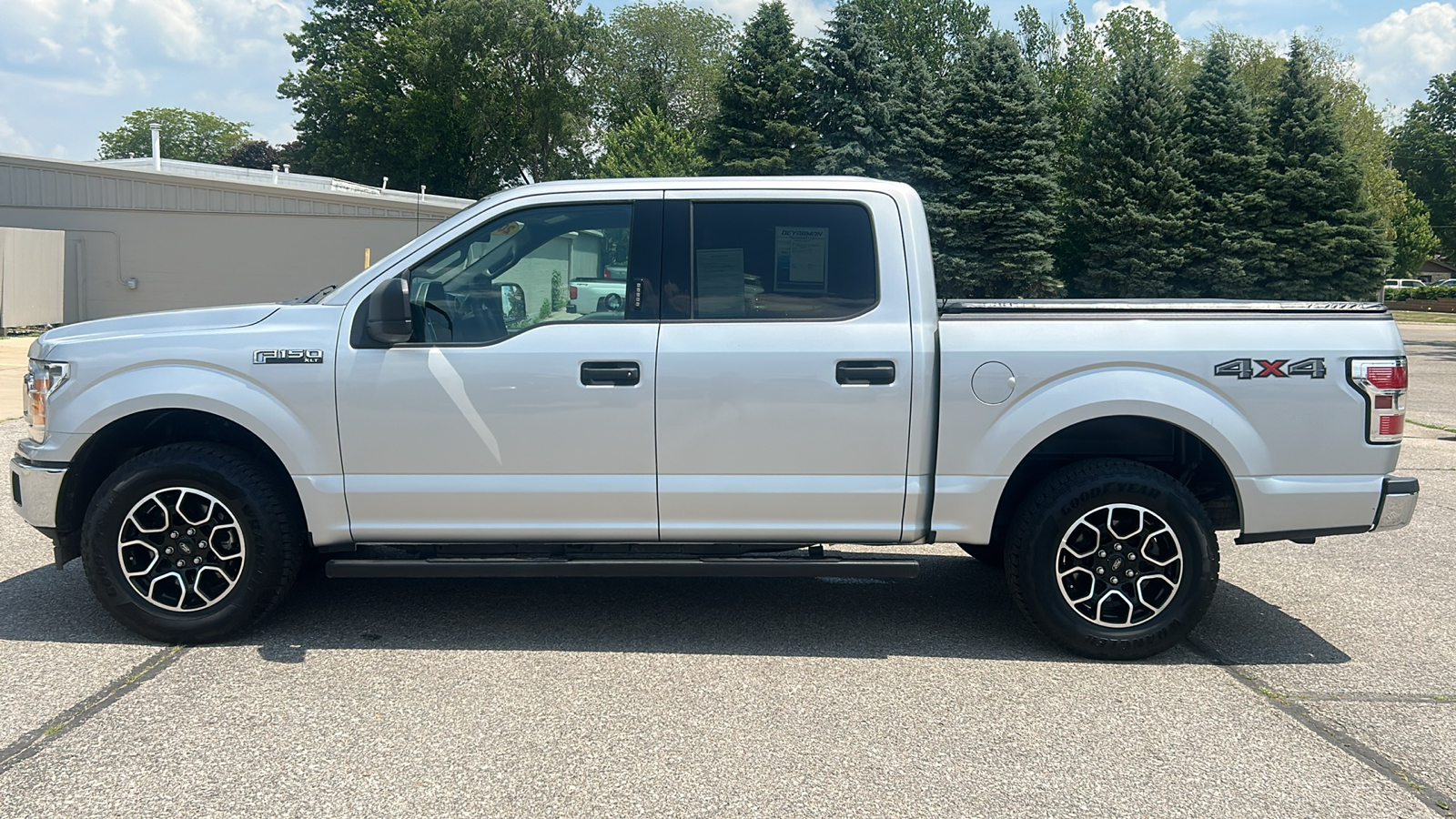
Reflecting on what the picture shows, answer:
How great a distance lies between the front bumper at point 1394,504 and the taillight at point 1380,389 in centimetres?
21

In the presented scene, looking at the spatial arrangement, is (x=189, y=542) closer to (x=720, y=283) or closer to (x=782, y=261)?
(x=720, y=283)

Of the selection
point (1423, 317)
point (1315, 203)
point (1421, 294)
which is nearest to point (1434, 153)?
point (1421, 294)

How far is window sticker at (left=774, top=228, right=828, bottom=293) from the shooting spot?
181 inches

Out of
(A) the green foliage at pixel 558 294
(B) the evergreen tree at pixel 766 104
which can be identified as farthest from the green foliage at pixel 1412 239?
(A) the green foliage at pixel 558 294

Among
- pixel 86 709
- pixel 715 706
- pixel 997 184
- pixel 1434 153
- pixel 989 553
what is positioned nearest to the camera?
pixel 86 709

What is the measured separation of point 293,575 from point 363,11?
6988cm

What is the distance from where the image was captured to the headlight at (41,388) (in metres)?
4.57

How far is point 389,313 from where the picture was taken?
4.37 m

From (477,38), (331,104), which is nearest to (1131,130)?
(477,38)

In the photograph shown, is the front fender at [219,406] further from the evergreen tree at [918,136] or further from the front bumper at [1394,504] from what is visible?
the evergreen tree at [918,136]

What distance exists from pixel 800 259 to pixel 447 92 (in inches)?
2403

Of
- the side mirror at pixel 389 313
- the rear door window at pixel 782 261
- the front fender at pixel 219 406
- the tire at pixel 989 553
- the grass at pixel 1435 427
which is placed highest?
the rear door window at pixel 782 261

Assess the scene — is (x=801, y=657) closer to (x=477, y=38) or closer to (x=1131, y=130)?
(x=1131, y=130)

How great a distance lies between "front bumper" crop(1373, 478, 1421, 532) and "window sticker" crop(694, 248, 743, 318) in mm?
2791
